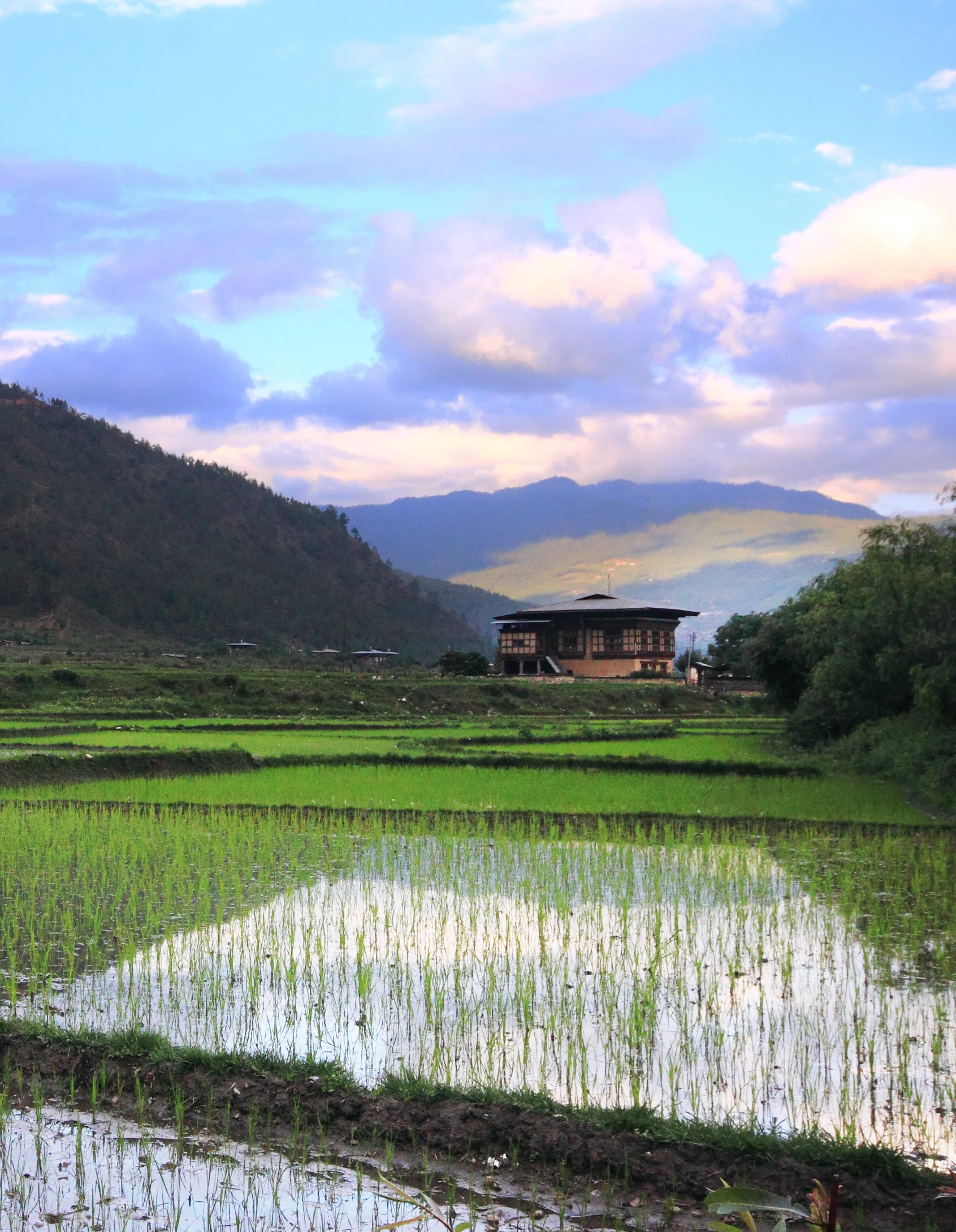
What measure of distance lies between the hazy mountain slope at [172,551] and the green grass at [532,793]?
5645 cm

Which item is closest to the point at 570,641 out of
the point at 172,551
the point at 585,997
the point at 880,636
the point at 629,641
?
the point at 629,641

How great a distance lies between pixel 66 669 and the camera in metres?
35.0

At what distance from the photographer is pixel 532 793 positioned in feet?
50.2

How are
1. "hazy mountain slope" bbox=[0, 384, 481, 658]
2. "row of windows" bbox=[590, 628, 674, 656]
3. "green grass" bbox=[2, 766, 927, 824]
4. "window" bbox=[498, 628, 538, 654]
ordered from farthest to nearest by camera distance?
1. "hazy mountain slope" bbox=[0, 384, 481, 658]
2. "window" bbox=[498, 628, 538, 654]
3. "row of windows" bbox=[590, 628, 674, 656]
4. "green grass" bbox=[2, 766, 927, 824]

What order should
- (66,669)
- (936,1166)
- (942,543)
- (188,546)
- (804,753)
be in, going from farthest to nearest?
(188,546)
(66,669)
(804,753)
(942,543)
(936,1166)

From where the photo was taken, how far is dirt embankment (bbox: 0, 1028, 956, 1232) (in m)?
3.62

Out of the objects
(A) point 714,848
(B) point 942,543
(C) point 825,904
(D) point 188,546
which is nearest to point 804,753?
(B) point 942,543

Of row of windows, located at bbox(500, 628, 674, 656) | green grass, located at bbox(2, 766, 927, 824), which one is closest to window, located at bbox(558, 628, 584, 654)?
row of windows, located at bbox(500, 628, 674, 656)

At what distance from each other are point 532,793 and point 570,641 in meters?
46.0

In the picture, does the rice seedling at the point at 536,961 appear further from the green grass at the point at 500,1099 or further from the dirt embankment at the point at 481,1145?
the dirt embankment at the point at 481,1145

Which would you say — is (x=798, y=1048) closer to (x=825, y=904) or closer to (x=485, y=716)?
(x=825, y=904)

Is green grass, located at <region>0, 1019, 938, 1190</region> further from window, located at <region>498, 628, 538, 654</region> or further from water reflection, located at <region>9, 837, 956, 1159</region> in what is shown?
window, located at <region>498, 628, 538, 654</region>

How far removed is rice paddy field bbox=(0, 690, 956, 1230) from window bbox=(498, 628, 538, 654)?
4688cm

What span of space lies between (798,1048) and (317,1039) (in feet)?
7.83
